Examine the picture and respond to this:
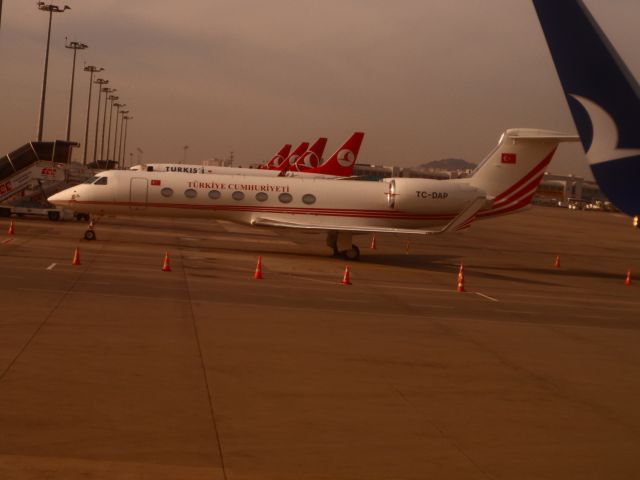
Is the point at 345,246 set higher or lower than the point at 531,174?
lower

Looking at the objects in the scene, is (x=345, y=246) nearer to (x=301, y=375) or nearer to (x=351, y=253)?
(x=351, y=253)

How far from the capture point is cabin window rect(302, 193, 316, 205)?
3012 centimetres

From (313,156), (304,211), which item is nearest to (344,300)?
(304,211)

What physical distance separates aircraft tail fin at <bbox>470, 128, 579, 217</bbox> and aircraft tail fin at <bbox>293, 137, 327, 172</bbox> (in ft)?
162

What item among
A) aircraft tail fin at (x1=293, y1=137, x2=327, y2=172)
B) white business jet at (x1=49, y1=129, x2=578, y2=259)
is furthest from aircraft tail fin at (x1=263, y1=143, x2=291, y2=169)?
white business jet at (x1=49, y1=129, x2=578, y2=259)

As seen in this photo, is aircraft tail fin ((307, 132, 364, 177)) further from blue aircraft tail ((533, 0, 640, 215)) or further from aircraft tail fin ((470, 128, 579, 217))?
blue aircraft tail ((533, 0, 640, 215))

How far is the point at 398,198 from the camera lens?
99.7 ft

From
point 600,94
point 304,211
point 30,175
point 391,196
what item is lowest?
point 304,211

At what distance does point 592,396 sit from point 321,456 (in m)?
5.28

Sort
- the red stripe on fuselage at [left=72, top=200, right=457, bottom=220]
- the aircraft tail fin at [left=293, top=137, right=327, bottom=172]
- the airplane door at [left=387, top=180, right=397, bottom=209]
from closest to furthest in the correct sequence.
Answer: the red stripe on fuselage at [left=72, top=200, right=457, bottom=220]
the airplane door at [left=387, top=180, right=397, bottom=209]
the aircraft tail fin at [left=293, top=137, right=327, bottom=172]

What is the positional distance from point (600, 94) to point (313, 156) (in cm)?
7537

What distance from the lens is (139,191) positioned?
2930 centimetres

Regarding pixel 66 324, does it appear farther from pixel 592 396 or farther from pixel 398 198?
pixel 398 198

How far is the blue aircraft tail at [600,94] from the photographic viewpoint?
593 centimetres
